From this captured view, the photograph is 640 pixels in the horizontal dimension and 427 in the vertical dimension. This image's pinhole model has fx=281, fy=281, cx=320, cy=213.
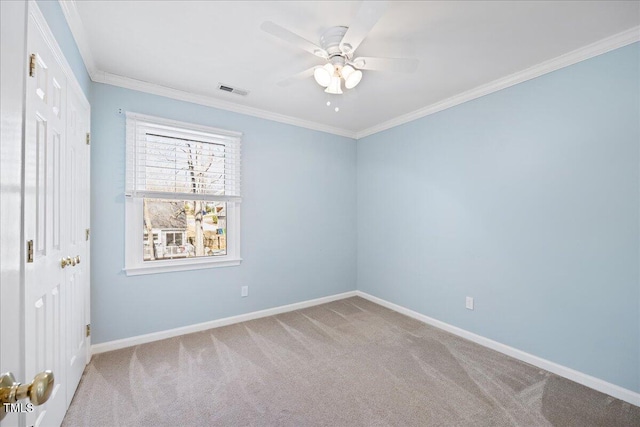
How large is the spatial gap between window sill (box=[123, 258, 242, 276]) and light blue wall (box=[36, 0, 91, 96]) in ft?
5.26

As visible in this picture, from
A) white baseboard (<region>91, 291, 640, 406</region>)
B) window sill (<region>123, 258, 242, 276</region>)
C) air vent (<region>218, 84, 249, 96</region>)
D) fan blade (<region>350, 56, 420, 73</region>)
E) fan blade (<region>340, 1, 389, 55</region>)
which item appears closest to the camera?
fan blade (<region>340, 1, 389, 55</region>)

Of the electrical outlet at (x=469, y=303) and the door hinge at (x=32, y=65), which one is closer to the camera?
the door hinge at (x=32, y=65)

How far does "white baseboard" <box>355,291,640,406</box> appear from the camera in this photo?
78.4 inches

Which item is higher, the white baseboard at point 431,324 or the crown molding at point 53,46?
the crown molding at point 53,46

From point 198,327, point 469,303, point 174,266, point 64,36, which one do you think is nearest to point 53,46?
point 64,36

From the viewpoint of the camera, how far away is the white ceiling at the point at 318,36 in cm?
177

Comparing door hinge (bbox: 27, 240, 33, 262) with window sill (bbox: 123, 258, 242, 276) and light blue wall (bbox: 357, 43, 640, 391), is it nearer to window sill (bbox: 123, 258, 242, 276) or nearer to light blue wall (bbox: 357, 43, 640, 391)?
window sill (bbox: 123, 258, 242, 276)

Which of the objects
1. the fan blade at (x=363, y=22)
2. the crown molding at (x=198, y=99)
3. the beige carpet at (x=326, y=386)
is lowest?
the beige carpet at (x=326, y=386)

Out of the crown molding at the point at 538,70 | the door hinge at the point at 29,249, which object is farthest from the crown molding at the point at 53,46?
the crown molding at the point at 538,70

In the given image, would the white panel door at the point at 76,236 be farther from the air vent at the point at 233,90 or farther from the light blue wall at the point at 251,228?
the air vent at the point at 233,90

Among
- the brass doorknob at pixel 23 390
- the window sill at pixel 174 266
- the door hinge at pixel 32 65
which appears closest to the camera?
the brass doorknob at pixel 23 390

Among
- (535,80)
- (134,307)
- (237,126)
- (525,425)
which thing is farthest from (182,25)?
(525,425)

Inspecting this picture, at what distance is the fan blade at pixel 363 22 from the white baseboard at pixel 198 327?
2935 millimetres

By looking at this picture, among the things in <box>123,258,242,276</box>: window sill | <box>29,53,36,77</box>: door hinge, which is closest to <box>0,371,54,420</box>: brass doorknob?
<box>29,53,36,77</box>: door hinge
